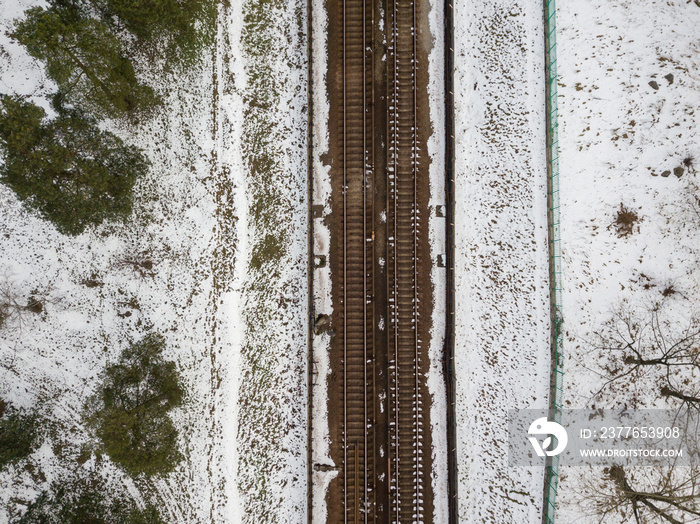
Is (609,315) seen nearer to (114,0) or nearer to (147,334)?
(147,334)

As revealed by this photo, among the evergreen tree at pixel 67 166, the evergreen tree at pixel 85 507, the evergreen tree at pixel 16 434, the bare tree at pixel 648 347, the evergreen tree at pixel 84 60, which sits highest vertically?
the evergreen tree at pixel 84 60

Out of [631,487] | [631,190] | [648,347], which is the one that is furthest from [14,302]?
[631,487]

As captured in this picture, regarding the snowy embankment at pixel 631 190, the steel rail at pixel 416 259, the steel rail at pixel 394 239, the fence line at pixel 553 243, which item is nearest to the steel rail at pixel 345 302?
the steel rail at pixel 394 239

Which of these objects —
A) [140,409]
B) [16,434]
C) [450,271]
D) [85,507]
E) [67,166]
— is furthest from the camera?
[450,271]

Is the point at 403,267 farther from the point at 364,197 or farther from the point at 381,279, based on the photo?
the point at 364,197

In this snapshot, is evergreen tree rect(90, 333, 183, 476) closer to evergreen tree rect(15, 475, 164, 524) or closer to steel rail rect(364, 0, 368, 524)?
evergreen tree rect(15, 475, 164, 524)

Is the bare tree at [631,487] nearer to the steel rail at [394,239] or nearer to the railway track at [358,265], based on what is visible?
the steel rail at [394,239]
